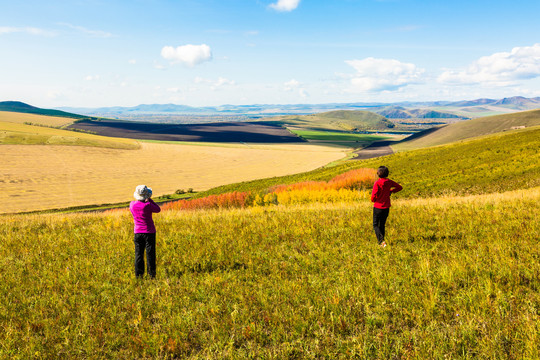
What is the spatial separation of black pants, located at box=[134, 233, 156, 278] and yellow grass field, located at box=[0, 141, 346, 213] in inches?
2386

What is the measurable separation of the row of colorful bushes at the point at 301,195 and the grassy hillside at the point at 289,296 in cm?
1662

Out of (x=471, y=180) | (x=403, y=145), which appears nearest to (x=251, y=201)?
(x=471, y=180)

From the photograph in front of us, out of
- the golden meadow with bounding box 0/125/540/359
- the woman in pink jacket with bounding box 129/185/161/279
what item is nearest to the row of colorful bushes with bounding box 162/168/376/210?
the golden meadow with bounding box 0/125/540/359

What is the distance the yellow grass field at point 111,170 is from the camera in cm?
6550

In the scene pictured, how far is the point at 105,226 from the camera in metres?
12.0

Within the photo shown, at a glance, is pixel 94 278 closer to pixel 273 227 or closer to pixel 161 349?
pixel 161 349

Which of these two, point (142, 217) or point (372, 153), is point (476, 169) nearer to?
point (142, 217)

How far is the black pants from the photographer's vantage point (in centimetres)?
713

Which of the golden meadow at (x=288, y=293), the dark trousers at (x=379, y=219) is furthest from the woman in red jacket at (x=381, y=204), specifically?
the golden meadow at (x=288, y=293)

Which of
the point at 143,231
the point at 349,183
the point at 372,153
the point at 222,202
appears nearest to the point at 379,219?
the point at 143,231

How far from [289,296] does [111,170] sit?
104 meters

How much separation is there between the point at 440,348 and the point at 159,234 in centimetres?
870

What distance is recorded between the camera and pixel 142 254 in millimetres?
7238

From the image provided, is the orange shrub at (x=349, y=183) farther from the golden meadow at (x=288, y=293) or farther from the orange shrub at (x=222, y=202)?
the golden meadow at (x=288, y=293)
